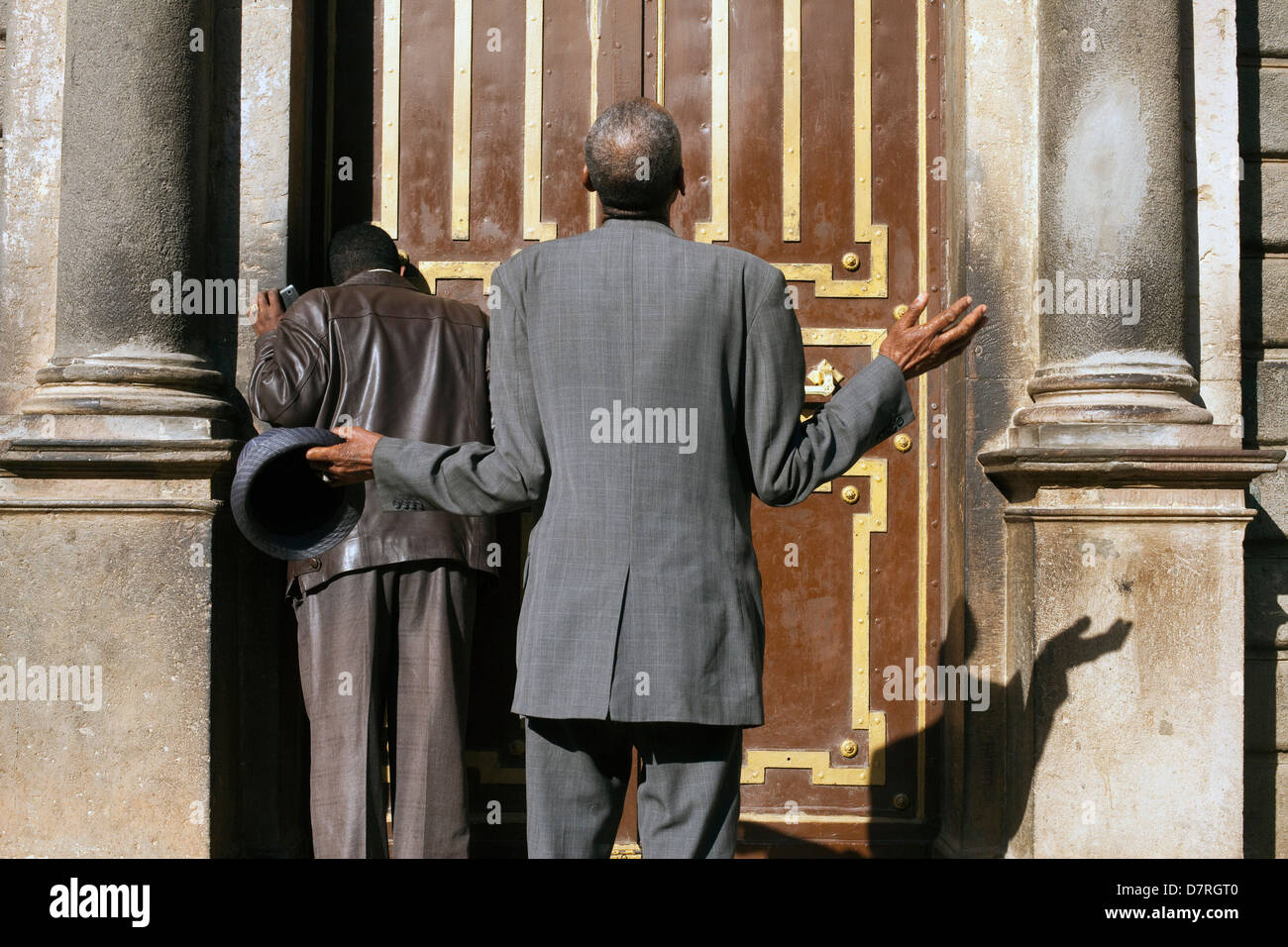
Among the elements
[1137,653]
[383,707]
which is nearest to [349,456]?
[383,707]

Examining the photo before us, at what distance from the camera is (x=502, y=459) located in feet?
9.25

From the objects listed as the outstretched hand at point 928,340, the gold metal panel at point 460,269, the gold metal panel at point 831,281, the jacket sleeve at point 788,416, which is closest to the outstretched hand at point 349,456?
the jacket sleeve at point 788,416

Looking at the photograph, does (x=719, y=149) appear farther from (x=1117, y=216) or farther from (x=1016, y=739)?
(x=1016, y=739)

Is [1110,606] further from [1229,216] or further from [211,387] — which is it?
[211,387]

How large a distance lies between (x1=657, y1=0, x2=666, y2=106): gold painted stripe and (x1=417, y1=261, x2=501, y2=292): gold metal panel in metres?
0.89

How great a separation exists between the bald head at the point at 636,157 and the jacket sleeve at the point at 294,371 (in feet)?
4.81

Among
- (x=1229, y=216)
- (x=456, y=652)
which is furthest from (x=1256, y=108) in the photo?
(x=456, y=652)

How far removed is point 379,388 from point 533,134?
1.40 metres

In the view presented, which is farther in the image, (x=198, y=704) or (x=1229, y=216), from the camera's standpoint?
(x=1229, y=216)

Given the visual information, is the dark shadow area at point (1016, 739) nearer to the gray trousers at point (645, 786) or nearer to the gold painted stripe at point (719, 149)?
the gold painted stripe at point (719, 149)

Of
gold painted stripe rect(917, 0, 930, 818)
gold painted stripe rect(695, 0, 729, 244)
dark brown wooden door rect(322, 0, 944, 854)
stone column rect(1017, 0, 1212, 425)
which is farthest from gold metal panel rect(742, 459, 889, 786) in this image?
gold painted stripe rect(695, 0, 729, 244)

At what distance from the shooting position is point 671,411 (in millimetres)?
2686

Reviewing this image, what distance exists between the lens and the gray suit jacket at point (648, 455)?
8.77 ft
